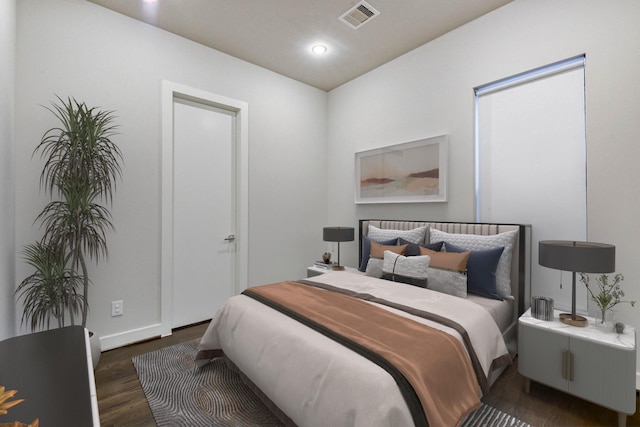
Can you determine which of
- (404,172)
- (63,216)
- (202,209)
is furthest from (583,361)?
(63,216)

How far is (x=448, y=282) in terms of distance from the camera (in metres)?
2.32

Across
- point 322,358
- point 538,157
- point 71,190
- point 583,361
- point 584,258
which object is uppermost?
point 538,157

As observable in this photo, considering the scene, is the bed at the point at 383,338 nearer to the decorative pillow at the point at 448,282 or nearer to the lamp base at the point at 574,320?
the decorative pillow at the point at 448,282

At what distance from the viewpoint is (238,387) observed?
6.83 feet

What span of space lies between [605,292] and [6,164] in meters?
4.21

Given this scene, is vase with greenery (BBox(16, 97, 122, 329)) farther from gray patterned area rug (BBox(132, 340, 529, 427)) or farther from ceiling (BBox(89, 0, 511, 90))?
ceiling (BBox(89, 0, 511, 90))

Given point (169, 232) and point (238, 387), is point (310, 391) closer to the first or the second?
point (238, 387)

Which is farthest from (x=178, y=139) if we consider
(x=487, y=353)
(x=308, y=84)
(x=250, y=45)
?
(x=487, y=353)

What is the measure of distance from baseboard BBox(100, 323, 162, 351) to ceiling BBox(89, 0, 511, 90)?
9.80 feet

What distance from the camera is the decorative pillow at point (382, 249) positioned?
2805 mm

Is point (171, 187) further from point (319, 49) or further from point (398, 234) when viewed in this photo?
point (398, 234)

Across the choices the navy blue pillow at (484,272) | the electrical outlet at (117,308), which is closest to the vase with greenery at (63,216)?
the electrical outlet at (117,308)

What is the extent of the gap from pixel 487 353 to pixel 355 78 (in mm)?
3529

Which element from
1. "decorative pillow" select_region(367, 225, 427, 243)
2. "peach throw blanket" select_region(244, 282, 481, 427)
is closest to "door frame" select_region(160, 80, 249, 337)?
"decorative pillow" select_region(367, 225, 427, 243)
